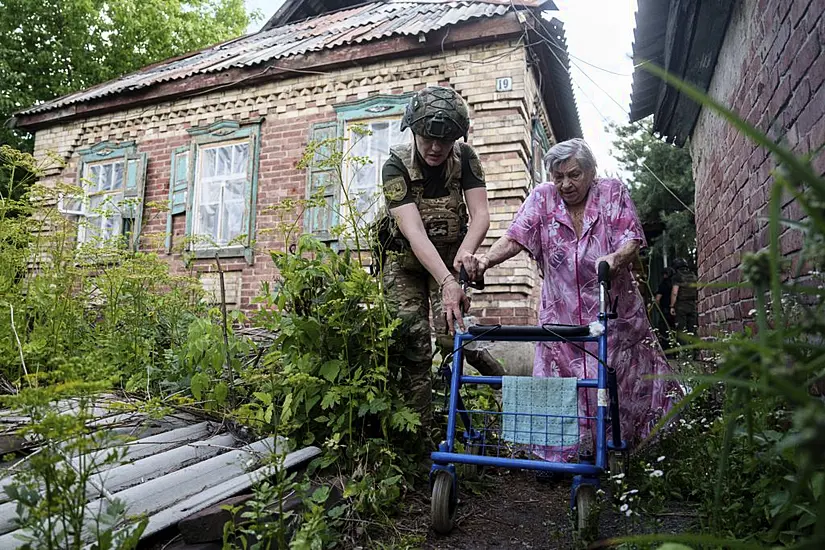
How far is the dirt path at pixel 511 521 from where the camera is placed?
2252 millimetres

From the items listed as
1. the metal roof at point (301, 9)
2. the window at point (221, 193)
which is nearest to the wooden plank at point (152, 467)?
the window at point (221, 193)

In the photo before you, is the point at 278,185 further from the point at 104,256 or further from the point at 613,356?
the point at 613,356

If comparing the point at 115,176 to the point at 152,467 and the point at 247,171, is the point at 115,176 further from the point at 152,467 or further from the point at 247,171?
the point at 152,467

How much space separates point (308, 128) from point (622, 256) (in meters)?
6.27

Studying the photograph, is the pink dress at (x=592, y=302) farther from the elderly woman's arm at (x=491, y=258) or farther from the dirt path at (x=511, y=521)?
the dirt path at (x=511, y=521)

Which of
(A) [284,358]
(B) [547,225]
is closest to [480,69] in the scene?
(B) [547,225]

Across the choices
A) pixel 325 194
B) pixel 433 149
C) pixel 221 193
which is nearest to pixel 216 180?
pixel 221 193

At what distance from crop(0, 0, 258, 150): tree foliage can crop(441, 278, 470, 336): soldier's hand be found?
1793 centimetres

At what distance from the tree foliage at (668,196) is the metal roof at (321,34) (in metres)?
7.64

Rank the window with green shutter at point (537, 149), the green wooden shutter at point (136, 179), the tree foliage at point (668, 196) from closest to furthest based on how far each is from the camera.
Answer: the window with green shutter at point (537, 149) → the green wooden shutter at point (136, 179) → the tree foliage at point (668, 196)

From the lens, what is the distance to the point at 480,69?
23.2 ft

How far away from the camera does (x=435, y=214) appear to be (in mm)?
3061

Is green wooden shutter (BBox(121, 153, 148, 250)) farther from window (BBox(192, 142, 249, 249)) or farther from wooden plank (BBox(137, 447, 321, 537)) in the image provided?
wooden plank (BBox(137, 447, 321, 537))

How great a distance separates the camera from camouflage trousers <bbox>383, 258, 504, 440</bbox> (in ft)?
9.36
